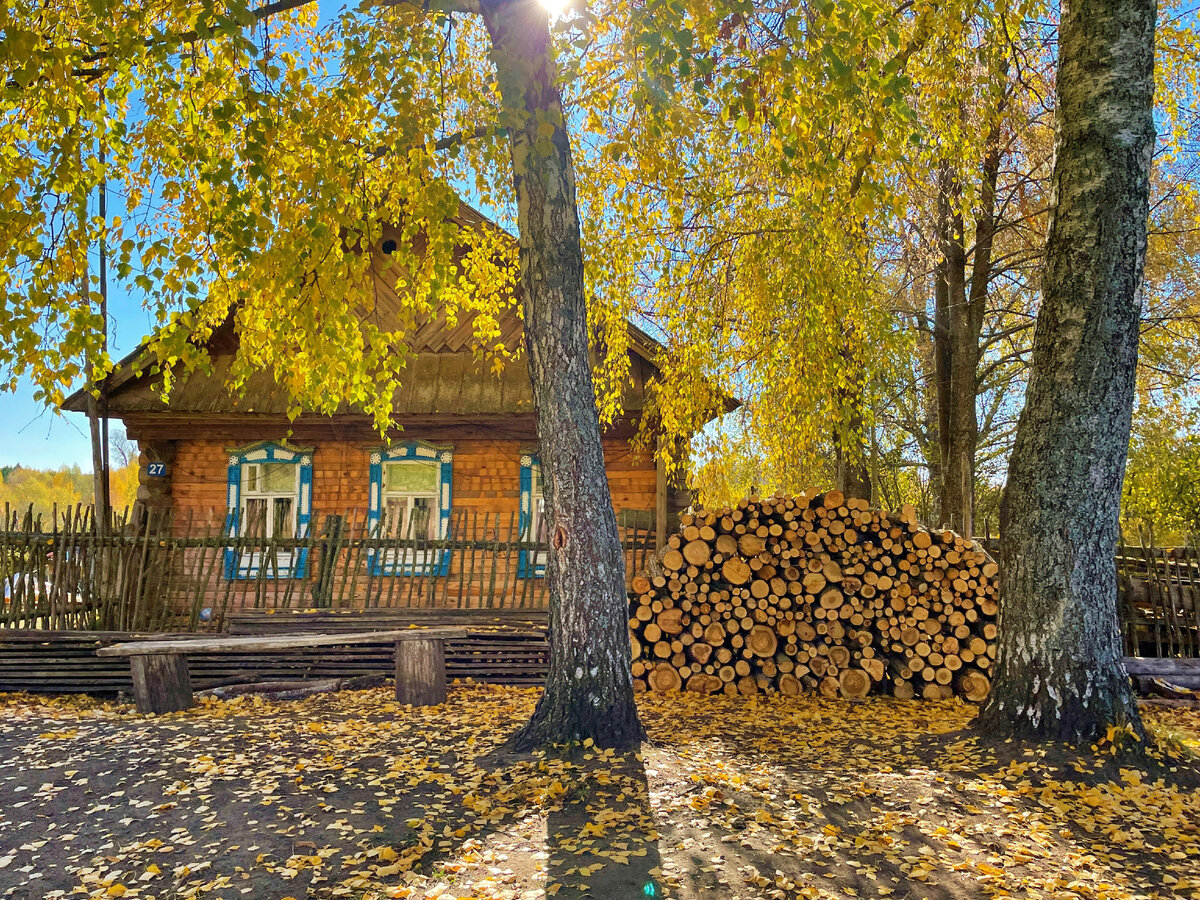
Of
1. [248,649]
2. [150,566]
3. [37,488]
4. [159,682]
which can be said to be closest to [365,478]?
[150,566]

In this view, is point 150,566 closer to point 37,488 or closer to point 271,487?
point 271,487

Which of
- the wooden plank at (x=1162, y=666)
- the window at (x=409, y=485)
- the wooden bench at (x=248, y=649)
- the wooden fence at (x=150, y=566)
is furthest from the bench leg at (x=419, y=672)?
the wooden plank at (x=1162, y=666)

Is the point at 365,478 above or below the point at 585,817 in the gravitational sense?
above

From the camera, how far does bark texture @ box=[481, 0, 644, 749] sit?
598 cm

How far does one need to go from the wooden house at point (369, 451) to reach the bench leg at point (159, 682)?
4940 mm

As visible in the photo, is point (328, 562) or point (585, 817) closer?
point (585, 817)

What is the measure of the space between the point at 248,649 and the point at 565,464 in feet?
13.4

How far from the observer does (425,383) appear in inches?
523

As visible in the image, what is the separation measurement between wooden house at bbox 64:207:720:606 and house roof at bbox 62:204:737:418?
0.02m

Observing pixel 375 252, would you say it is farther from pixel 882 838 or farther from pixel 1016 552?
pixel 882 838

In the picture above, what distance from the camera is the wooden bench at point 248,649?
25.8ft

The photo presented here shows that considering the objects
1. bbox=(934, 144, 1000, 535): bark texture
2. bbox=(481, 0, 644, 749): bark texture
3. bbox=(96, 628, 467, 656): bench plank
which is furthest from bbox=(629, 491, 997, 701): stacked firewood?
bbox=(934, 144, 1000, 535): bark texture

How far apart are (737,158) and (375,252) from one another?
6858 millimetres

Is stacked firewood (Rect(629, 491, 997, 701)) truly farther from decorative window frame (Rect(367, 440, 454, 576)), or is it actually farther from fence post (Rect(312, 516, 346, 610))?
decorative window frame (Rect(367, 440, 454, 576))
